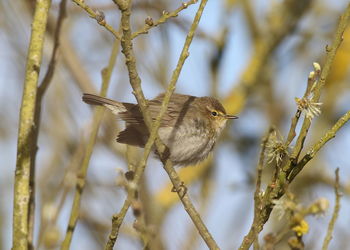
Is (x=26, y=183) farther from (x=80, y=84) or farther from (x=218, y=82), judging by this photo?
(x=218, y=82)

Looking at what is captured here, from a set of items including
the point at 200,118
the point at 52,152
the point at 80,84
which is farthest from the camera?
the point at 52,152

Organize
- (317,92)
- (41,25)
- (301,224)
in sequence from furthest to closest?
(41,25)
(317,92)
(301,224)

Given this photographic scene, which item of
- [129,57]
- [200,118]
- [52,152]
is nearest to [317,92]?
[129,57]

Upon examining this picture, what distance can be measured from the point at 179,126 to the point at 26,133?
6.90 feet

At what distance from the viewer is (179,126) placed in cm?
470

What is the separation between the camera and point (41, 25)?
9.28 ft

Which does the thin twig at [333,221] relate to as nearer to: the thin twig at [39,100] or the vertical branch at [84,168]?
the vertical branch at [84,168]

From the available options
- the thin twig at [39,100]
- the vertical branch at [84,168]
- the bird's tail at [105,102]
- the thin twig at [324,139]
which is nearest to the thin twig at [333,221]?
the thin twig at [324,139]

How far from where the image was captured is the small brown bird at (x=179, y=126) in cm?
437

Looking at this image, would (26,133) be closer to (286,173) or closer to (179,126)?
(286,173)

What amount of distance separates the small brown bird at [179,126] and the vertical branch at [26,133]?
134 cm

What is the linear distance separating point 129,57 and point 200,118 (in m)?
2.37

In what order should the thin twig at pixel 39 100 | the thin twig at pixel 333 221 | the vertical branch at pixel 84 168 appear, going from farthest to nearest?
the thin twig at pixel 39 100 → the vertical branch at pixel 84 168 → the thin twig at pixel 333 221

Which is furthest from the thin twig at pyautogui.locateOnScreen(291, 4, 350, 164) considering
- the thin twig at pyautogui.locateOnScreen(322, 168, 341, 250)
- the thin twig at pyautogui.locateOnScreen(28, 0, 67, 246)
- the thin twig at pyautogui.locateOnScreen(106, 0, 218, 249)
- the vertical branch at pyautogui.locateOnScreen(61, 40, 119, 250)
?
the thin twig at pyautogui.locateOnScreen(28, 0, 67, 246)
